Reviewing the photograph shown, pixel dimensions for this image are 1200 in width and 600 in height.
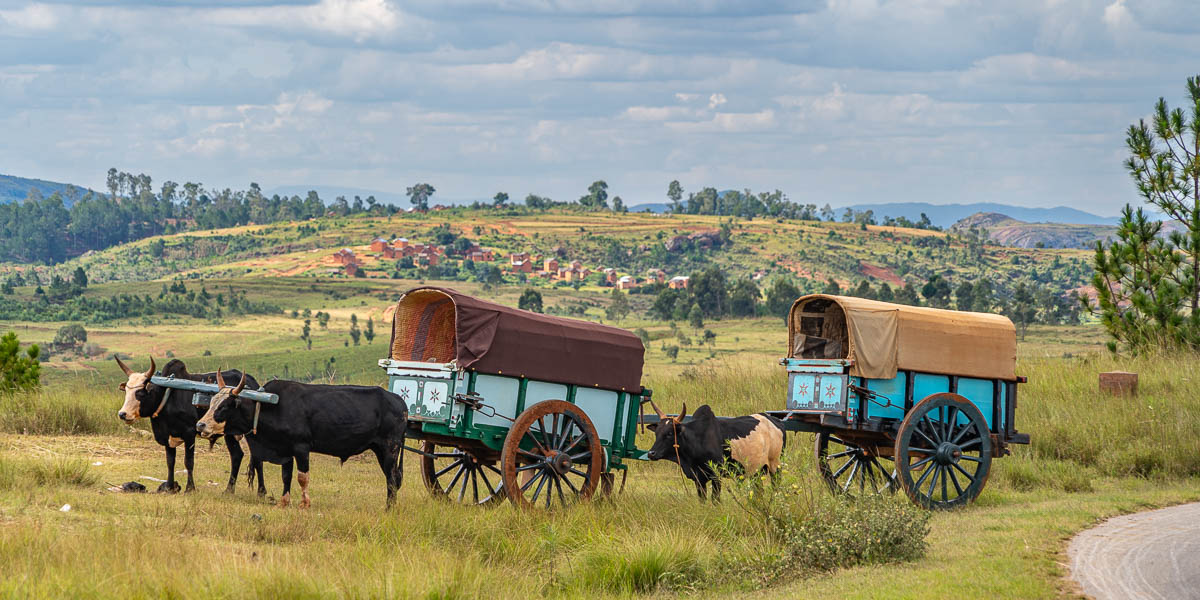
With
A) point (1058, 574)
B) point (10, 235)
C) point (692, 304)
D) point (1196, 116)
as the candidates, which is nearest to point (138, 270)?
point (10, 235)

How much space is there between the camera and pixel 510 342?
11375 mm

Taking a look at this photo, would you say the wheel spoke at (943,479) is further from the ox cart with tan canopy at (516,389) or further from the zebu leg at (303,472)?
the zebu leg at (303,472)

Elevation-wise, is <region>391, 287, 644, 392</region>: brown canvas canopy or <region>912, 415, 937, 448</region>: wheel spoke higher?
<region>391, 287, 644, 392</region>: brown canvas canopy

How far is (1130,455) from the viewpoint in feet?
50.3

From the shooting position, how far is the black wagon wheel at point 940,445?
39.4 feet

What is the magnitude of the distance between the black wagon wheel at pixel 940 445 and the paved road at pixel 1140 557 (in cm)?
159

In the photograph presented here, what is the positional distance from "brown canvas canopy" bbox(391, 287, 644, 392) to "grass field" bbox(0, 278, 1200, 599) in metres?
1.35

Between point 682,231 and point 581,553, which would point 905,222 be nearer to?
point 682,231

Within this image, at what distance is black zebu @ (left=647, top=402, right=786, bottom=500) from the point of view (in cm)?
1171

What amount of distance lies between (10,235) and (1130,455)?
164 metres

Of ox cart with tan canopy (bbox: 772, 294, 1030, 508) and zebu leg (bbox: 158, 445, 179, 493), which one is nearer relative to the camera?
ox cart with tan canopy (bbox: 772, 294, 1030, 508)

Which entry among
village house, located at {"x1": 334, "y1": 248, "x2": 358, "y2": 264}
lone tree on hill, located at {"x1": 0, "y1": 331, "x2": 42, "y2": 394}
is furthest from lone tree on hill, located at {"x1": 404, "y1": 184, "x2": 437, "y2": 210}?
lone tree on hill, located at {"x1": 0, "y1": 331, "x2": 42, "y2": 394}

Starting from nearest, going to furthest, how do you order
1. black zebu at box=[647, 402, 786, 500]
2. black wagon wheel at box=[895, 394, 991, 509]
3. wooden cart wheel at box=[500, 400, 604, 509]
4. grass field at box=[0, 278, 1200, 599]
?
grass field at box=[0, 278, 1200, 599] → wooden cart wheel at box=[500, 400, 604, 509] → black zebu at box=[647, 402, 786, 500] → black wagon wheel at box=[895, 394, 991, 509]

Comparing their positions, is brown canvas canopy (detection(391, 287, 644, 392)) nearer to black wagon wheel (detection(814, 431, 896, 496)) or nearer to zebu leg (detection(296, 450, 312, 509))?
zebu leg (detection(296, 450, 312, 509))
